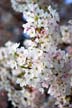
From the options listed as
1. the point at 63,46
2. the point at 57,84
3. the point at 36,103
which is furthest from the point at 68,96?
the point at 63,46

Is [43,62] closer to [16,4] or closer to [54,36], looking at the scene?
[54,36]

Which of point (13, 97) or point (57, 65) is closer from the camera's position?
point (57, 65)

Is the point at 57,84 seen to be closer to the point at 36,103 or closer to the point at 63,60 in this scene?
the point at 63,60

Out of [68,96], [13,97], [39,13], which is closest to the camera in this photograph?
[39,13]

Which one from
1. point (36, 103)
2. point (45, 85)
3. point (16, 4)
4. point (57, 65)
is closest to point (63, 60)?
point (57, 65)

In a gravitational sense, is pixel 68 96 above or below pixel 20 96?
below

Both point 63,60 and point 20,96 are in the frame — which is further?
point 20,96

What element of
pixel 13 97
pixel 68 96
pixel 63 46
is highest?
pixel 63 46

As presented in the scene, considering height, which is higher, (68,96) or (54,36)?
(54,36)

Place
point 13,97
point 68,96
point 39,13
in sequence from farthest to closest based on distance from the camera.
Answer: point 13,97 → point 68,96 → point 39,13
